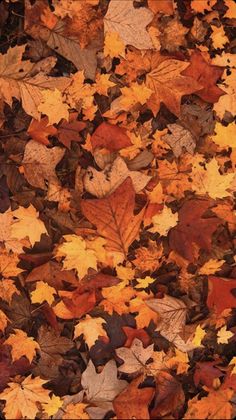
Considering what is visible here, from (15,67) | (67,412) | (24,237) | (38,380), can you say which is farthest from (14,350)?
(15,67)

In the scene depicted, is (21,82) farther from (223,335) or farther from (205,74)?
(223,335)

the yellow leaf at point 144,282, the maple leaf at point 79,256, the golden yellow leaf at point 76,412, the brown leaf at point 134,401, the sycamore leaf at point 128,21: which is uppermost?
the sycamore leaf at point 128,21

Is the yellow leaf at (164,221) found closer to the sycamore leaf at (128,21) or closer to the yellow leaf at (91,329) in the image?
the yellow leaf at (91,329)

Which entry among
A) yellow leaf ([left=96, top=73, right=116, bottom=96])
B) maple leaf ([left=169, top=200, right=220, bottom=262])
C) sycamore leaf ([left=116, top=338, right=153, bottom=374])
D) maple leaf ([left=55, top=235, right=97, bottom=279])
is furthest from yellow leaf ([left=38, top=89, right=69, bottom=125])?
sycamore leaf ([left=116, top=338, right=153, bottom=374])

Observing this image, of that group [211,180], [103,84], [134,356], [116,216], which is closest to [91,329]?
[134,356]

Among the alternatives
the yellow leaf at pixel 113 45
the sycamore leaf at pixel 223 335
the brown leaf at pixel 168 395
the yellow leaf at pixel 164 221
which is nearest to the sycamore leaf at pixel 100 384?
the brown leaf at pixel 168 395
